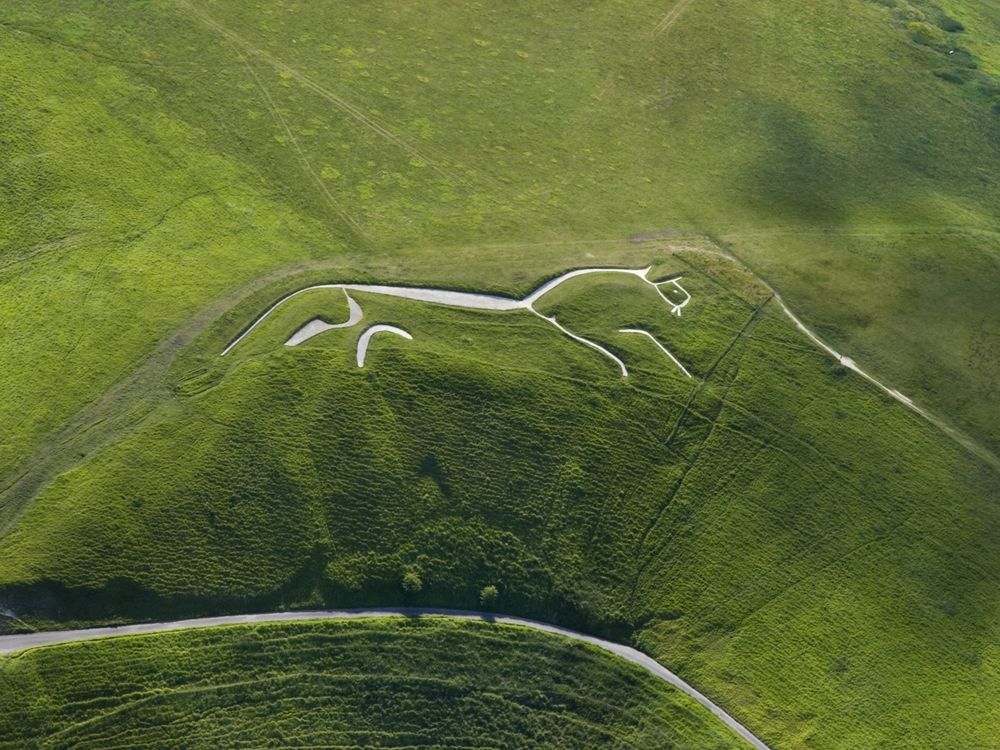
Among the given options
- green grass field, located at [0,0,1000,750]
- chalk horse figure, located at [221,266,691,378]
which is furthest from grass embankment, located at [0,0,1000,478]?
chalk horse figure, located at [221,266,691,378]

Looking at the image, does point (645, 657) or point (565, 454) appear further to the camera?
point (565, 454)

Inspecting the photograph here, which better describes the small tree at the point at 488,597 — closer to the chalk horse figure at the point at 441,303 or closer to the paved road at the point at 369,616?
the paved road at the point at 369,616

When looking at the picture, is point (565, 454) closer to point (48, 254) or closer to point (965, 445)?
point (965, 445)

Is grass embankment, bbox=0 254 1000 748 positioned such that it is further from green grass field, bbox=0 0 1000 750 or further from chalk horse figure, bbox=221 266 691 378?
chalk horse figure, bbox=221 266 691 378

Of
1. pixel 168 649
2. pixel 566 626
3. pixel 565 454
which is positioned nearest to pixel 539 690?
pixel 566 626

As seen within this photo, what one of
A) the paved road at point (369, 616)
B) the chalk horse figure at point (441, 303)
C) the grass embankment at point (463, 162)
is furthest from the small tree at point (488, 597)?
the grass embankment at point (463, 162)

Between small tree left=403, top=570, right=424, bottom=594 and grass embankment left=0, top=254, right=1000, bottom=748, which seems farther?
small tree left=403, top=570, right=424, bottom=594

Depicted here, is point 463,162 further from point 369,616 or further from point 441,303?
point 369,616
